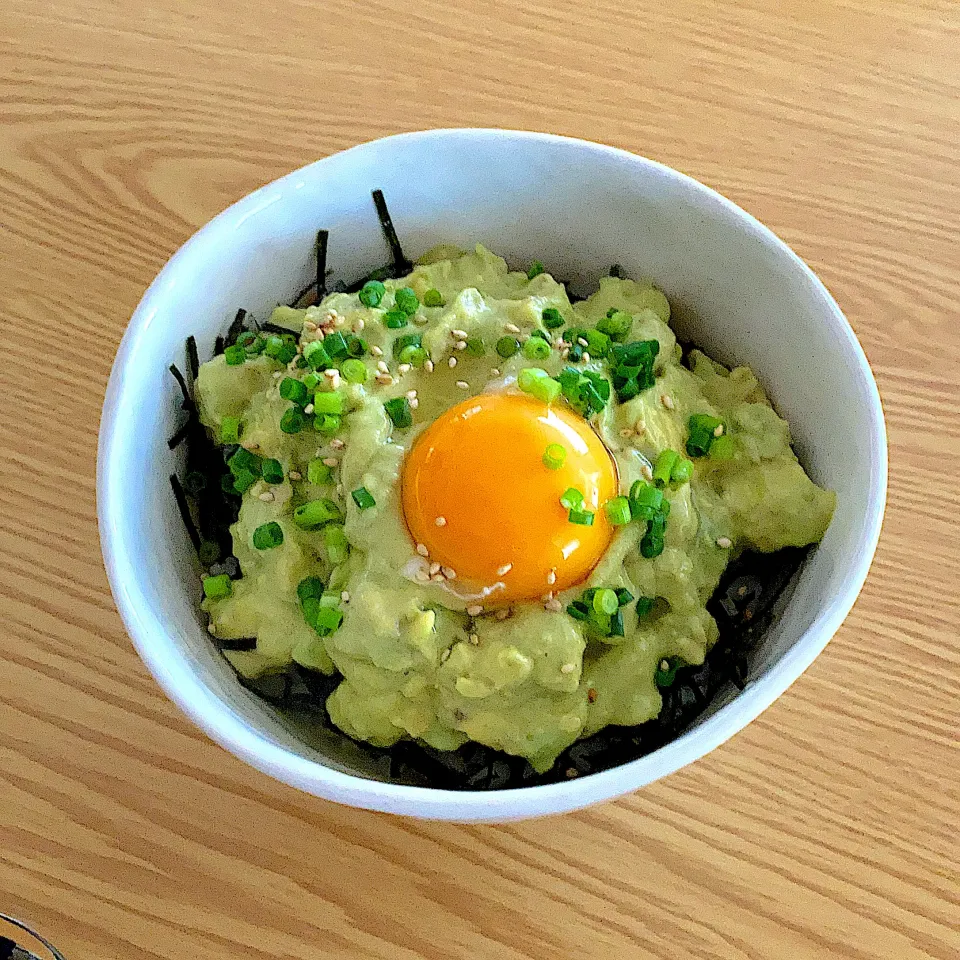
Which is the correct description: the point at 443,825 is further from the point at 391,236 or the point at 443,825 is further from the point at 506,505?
the point at 391,236

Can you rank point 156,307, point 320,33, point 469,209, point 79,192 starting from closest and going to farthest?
point 156,307 → point 469,209 → point 79,192 → point 320,33

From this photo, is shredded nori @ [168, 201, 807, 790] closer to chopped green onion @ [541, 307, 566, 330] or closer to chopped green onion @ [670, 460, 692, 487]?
chopped green onion @ [670, 460, 692, 487]

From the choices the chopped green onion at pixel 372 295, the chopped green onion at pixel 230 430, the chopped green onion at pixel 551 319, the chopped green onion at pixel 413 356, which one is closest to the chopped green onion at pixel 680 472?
the chopped green onion at pixel 551 319

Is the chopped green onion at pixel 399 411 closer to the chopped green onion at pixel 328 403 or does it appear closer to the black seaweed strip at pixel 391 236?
the chopped green onion at pixel 328 403

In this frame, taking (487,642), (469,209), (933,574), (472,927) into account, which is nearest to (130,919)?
(472,927)

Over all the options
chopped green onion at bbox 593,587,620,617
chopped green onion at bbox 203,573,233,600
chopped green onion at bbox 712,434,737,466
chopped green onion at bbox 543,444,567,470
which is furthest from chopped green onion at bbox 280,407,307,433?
chopped green onion at bbox 712,434,737,466

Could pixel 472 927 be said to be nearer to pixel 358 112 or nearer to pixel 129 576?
pixel 129 576
